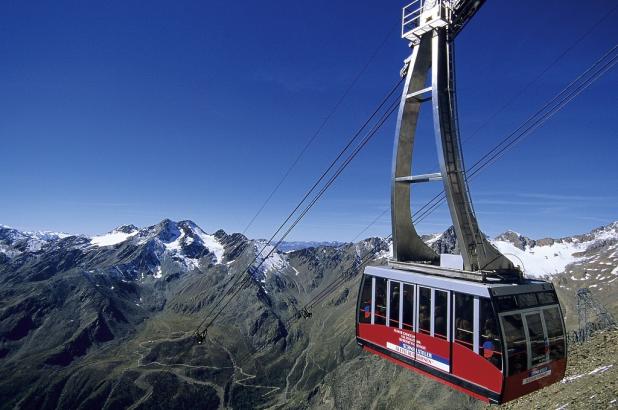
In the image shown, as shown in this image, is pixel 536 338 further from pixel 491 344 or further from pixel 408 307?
pixel 408 307

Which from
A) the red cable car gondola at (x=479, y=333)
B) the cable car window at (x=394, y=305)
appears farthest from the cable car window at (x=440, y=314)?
the cable car window at (x=394, y=305)

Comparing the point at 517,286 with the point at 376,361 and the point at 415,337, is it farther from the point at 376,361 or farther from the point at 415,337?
the point at 376,361

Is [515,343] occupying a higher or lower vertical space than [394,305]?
lower

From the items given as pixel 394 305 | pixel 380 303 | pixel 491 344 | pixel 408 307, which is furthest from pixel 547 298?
pixel 380 303

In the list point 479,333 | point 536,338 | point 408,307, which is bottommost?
point 536,338

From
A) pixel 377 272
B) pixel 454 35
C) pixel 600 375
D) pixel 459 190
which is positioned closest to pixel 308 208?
pixel 377 272

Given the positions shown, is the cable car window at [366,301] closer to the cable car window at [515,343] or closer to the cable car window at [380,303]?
the cable car window at [380,303]
